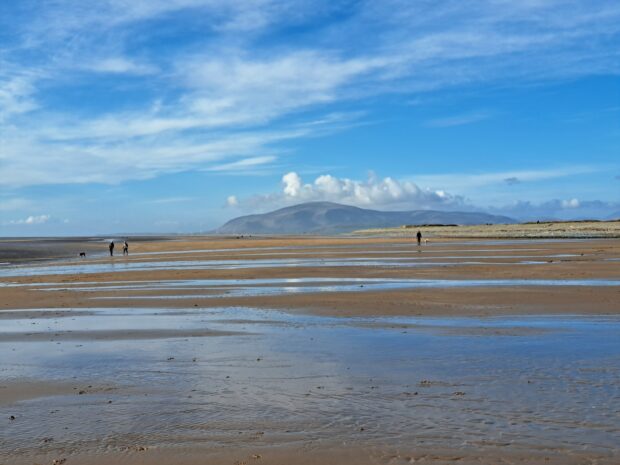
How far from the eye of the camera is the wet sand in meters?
6.89

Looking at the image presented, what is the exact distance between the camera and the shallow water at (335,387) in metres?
7.26

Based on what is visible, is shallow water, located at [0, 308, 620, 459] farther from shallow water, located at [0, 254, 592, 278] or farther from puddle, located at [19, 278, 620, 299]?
shallow water, located at [0, 254, 592, 278]

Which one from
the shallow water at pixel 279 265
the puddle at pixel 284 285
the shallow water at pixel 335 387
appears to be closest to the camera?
the shallow water at pixel 335 387

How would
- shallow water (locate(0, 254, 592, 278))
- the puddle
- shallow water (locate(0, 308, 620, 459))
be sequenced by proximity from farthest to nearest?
shallow water (locate(0, 254, 592, 278)), the puddle, shallow water (locate(0, 308, 620, 459))

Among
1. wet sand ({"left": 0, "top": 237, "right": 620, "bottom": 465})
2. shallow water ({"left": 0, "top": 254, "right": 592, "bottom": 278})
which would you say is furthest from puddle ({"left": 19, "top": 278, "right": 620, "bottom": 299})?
shallow water ({"left": 0, "top": 254, "right": 592, "bottom": 278})

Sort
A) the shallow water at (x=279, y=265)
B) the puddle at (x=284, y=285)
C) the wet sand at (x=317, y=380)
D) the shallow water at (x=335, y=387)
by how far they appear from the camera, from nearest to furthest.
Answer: the wet sand at (x=317, y=380) → the shallow water at (x=335, y=387) → the puddle at (x=284, y=285) → the shallow water at (x=279, y=265)

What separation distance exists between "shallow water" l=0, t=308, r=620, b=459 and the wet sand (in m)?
0.04

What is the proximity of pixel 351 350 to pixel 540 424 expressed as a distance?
5.24 m

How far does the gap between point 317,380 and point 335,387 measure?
55 cm

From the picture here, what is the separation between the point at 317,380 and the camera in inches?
386

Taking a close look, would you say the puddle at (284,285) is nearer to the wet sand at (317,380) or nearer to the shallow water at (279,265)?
the wet sand at (317,380)

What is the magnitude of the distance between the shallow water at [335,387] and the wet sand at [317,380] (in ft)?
0.12

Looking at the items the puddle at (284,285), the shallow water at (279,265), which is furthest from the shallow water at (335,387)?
the shallow water at (279,265)

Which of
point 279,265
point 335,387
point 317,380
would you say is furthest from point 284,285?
point 335,387
